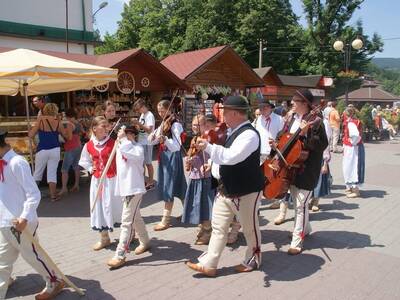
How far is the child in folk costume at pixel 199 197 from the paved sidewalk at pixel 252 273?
0.31m

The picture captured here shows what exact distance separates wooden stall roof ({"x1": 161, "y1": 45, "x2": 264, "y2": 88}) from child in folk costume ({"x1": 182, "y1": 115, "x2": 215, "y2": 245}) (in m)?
11.4

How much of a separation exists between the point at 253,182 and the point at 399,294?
5.84 feet

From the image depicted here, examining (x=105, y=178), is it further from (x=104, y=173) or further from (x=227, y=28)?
(x=227, y=28)

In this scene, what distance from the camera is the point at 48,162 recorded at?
309 inches

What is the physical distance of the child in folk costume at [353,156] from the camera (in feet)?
26.7

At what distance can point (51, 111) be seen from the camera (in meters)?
7.78

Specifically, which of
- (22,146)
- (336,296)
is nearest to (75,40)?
(22,146)

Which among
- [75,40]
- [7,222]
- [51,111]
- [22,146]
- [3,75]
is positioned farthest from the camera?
[75,40]

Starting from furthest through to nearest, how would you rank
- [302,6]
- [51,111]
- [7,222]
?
1. [302,6]
2. [51,111]
3. [7,222]

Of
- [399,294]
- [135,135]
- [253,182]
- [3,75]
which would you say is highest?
[3,75]

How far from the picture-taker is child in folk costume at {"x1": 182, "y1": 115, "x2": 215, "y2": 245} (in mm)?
5258

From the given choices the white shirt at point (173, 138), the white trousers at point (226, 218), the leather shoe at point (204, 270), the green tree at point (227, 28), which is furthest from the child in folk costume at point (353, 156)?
the green tree at point (227, 28)

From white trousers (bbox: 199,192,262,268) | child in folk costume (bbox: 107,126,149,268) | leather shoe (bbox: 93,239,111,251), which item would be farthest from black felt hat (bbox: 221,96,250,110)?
leather shoe (bbox: 93,239,111,251)

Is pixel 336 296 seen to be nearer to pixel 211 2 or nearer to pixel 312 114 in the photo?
pixel 312 114
